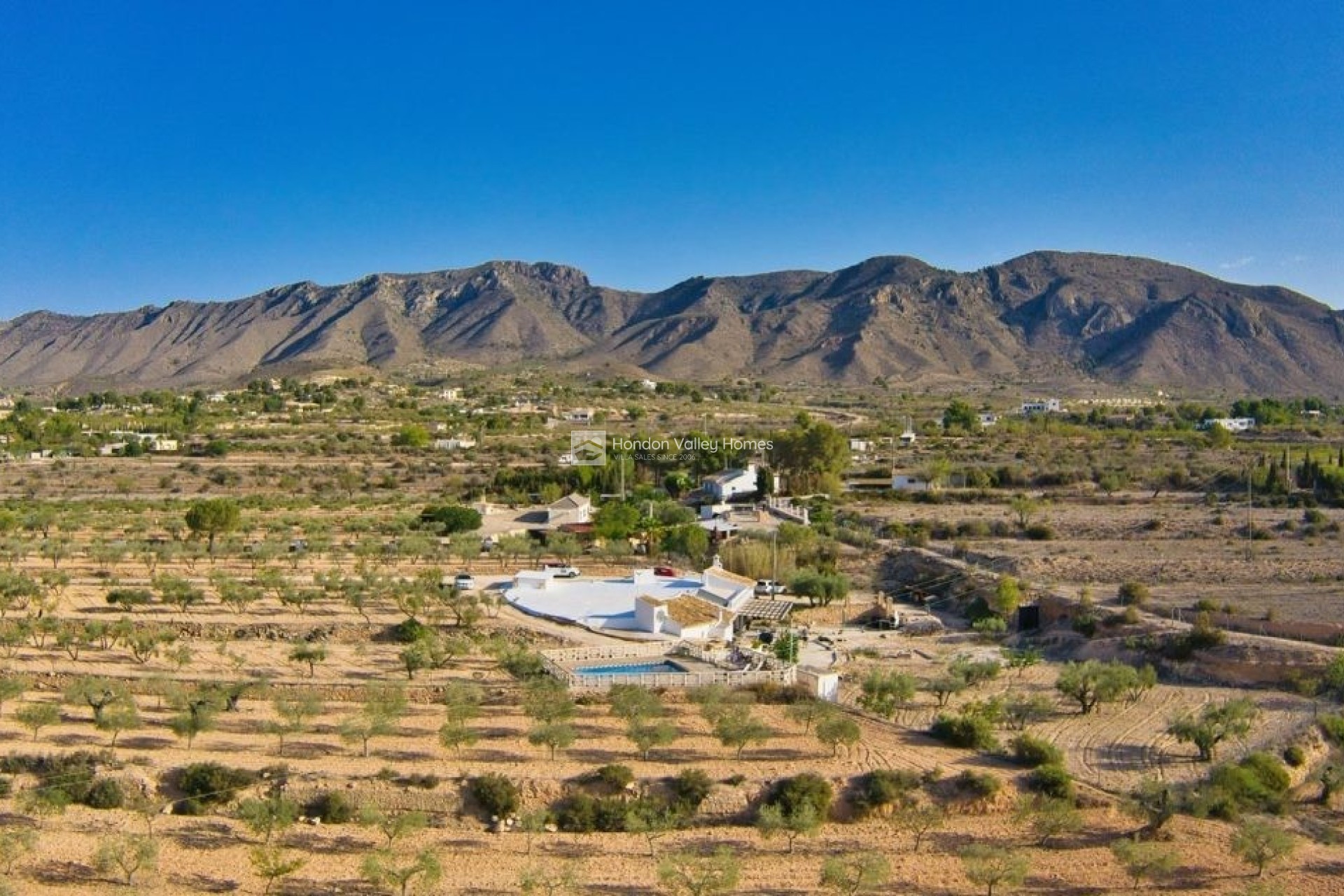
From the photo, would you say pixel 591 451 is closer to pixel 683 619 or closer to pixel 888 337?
pixel 683 619

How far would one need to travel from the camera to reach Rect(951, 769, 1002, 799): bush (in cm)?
1736

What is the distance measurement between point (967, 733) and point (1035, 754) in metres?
1.21

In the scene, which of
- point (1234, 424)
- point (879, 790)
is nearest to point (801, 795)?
point (879, 790)

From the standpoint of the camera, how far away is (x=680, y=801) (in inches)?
659

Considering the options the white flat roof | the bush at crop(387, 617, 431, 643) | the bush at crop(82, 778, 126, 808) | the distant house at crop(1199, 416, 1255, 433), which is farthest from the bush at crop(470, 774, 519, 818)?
the distant house at crop(1199, 416, 1255, 433)

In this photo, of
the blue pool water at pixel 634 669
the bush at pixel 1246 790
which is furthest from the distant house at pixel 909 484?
the bush at pixel 1246 790

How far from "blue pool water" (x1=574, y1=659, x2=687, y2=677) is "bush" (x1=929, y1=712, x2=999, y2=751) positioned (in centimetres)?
591

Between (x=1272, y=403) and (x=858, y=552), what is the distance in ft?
226

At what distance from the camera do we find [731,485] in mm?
51344

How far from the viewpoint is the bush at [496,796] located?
1661 cm

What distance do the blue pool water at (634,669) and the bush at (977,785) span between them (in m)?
7.25

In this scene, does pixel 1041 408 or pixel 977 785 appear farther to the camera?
pixel 1041 408

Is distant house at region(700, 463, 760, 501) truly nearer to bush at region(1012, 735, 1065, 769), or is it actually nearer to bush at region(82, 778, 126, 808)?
bush at region(1012, 735, 1065, 769)

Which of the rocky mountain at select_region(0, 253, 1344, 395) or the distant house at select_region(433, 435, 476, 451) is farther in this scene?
→ the rocky mountain at select_region(0, 253, 1344, 395)
